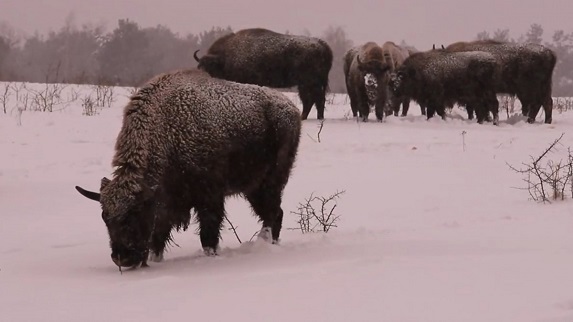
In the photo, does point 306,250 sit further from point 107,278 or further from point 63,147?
point 63,147

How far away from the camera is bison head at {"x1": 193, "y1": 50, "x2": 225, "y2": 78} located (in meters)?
16.9

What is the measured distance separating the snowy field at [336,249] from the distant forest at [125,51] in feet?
164

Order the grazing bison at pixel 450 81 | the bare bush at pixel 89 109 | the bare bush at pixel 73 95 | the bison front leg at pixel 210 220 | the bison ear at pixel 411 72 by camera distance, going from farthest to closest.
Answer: the bison ear at pixel 411 72
the grazing bison at pixel 450 81
the bare bush at pixel 73 95
the bare bush at pixel 89 109
the bison front leg at pixel 210 220

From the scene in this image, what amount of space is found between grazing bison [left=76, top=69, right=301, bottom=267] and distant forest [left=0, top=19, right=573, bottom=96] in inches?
2145

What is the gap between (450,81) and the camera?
18141 millimetres

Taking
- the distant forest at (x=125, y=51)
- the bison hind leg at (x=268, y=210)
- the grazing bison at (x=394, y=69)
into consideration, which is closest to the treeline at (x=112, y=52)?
the distant forest at (x=125, y=51)

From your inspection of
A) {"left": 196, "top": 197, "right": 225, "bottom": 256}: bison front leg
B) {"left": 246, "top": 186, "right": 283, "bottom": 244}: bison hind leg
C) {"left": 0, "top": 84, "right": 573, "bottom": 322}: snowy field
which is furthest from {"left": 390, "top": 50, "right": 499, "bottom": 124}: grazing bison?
{"left": 196, "top": 197, "right": 225, "bottom": 256}: bison front leg

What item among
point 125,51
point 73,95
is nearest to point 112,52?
point 125,51

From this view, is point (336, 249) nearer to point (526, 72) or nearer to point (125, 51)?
point (526, 72)

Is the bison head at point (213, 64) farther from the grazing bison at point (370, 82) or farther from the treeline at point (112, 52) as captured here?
the treeline at point (112, 52)

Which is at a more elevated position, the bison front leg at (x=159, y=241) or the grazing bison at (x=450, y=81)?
the grazing bison at (x=450, y=81)

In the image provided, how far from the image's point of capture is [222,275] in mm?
5062

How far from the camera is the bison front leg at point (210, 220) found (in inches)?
237

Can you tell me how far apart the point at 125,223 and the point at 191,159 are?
0.75 m
